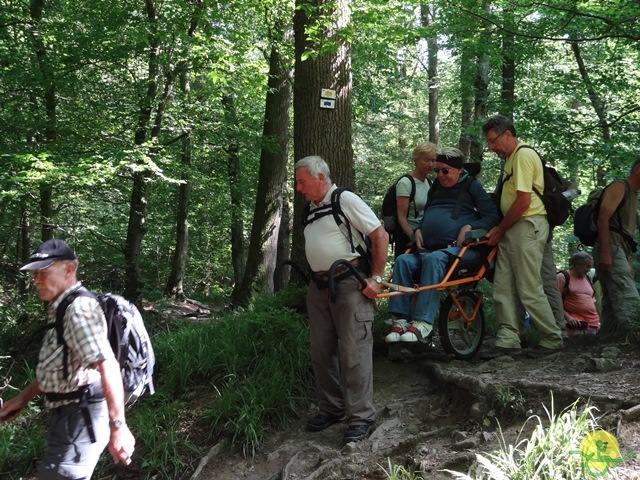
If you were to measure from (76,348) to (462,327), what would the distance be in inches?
152

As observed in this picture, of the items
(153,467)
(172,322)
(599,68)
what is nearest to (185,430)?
(153,467)

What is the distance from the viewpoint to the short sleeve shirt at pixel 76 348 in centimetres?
290

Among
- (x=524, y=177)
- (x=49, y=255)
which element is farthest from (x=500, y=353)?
(x=49, y=255)

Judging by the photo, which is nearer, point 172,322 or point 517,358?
point 517,358

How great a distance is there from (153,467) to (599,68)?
1073 cm

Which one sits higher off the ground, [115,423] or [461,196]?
[461,196]

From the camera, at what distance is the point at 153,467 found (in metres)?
4.96

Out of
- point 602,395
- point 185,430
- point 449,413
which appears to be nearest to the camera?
point 602,395

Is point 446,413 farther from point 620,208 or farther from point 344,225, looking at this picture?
point 620,208

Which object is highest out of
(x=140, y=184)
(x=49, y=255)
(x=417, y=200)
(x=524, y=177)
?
(x=524, y=177)

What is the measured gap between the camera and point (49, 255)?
120 inches

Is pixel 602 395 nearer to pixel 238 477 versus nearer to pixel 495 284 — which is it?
pixel 495 284

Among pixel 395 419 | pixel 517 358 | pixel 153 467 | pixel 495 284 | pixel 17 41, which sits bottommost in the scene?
pixel 153 467

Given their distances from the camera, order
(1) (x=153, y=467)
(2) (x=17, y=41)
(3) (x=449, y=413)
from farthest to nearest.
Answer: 1. (2) (x=17, y=41)
2. (1) (x=153, y=467)
3. (3) (x=449, y=413)
